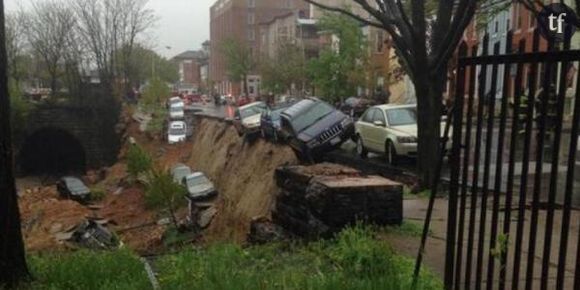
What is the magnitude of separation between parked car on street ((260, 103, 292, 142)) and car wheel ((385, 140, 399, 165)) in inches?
175

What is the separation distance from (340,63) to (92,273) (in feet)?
129

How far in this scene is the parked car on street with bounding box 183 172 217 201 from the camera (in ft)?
81.4

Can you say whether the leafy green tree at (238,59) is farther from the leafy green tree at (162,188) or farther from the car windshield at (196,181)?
the leafy green tree at (162,188)

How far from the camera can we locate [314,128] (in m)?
18.9

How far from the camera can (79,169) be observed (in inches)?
2108

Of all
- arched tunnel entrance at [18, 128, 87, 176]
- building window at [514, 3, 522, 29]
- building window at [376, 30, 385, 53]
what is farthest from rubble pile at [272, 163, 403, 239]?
building window at [376, 30, 385, 53]

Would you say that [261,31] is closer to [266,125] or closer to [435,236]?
[266,125]

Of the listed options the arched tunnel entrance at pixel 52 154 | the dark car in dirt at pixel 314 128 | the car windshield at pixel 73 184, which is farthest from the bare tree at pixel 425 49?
the arched tunnel entrance at pixel 52 154

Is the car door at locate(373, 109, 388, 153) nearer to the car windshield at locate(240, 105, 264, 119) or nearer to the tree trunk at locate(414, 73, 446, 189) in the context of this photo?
the tree trunk at locate(414, 73, 446, 189)

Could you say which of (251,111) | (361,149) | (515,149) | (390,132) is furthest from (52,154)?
(515,149)

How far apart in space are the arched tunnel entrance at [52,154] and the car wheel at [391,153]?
3747cm

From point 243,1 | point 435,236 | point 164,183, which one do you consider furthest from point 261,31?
point 435,236

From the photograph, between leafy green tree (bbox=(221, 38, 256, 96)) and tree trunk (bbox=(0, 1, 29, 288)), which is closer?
tree trunk (bbox=(0, 1, 29, 288))

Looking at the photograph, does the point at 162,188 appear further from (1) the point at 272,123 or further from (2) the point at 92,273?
(2) the point at 92,273
